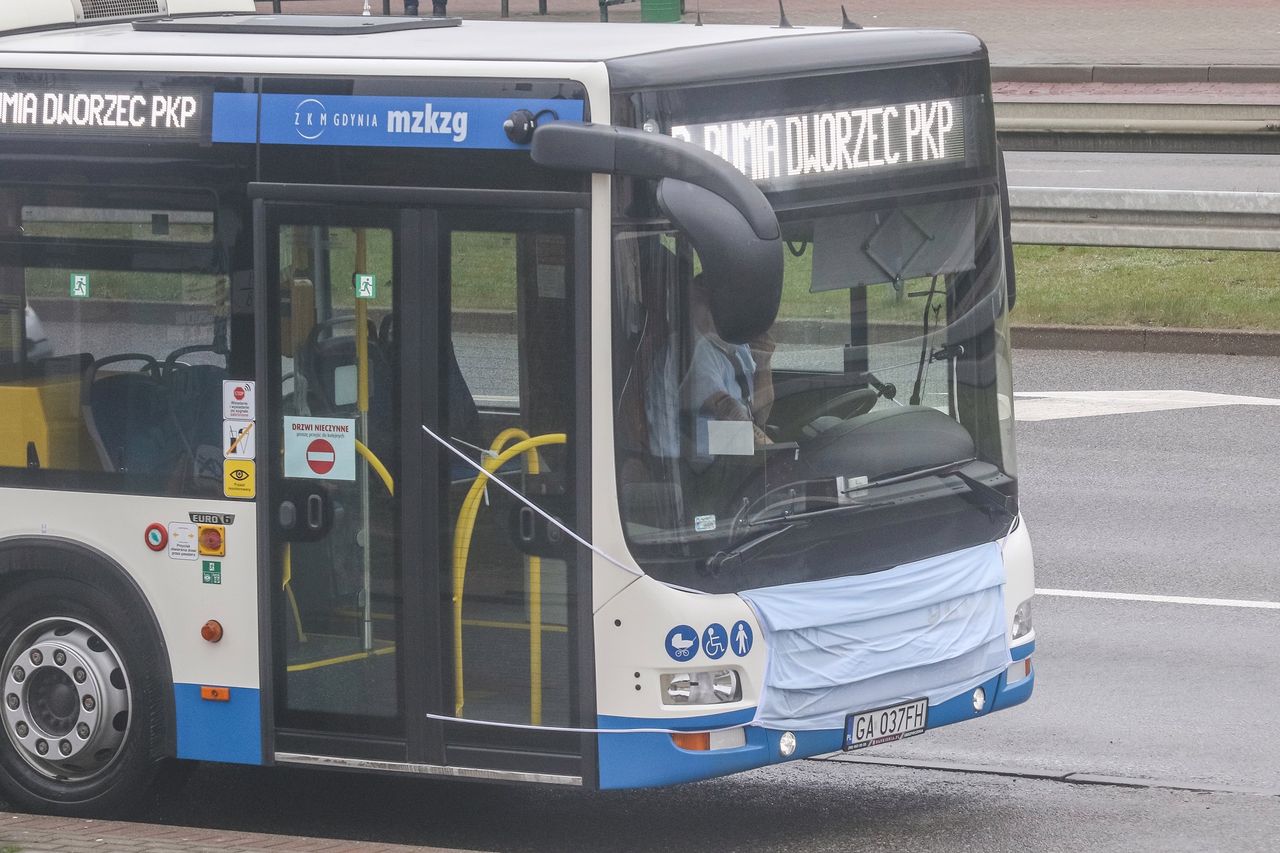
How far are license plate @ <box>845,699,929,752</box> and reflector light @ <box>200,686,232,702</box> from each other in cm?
209

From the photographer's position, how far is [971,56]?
729 centimetres

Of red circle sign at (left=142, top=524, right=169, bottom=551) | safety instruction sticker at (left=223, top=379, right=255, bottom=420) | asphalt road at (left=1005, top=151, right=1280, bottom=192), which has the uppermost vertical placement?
asphalt road at (left=1005, top=151, right=1280, bottom=192)

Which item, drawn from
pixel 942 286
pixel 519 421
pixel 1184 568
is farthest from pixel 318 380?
pixel 1184 568

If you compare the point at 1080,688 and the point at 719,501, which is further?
the point at 1080,688

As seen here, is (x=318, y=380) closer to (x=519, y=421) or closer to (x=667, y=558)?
(x=519, y=421)

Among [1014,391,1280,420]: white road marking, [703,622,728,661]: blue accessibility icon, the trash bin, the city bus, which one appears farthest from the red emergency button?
the trash bin

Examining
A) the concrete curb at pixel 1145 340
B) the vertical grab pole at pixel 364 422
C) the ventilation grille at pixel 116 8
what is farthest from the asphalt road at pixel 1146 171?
the vertical grab pole at pixel 364 422

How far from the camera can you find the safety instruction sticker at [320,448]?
680 cm

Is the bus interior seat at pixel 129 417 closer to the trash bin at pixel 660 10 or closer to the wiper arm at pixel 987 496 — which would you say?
the wiper arm at pixel 987 496

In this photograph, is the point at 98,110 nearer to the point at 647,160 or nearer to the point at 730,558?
the point at 647,160

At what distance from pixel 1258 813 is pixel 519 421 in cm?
295

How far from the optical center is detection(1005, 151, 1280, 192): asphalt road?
21.6 m

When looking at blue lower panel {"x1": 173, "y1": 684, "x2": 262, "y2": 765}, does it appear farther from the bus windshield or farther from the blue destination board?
the blue destination board

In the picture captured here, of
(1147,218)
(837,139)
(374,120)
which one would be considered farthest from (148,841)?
(1147,218)
